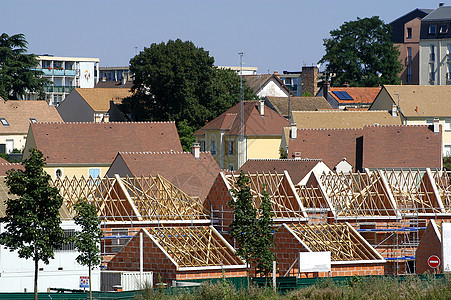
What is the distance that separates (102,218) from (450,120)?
5203cm

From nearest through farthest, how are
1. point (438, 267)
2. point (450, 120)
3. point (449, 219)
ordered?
1. point (438, 267)
2. point (449, 219)
3. point (450, 120)

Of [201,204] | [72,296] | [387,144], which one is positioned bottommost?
[72,296]

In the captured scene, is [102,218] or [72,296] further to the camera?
[102,218]

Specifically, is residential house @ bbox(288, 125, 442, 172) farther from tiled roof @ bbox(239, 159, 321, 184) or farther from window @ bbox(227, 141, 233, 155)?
window @ bbox(227, 141, 233, 155)

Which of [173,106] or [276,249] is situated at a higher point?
[173,106]

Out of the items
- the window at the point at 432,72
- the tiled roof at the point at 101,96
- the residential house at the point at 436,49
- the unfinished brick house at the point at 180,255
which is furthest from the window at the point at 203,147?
the unfinished brick house at the point at 180,255

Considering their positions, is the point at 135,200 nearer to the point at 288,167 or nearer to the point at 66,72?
the point at 288,167

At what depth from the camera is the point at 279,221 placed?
50688 mm

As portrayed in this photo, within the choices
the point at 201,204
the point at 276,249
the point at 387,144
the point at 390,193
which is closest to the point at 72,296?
the point at 276,249

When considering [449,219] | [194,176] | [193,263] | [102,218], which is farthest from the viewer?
[194,176]

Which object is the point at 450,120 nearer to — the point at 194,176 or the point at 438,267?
the point at 194,176

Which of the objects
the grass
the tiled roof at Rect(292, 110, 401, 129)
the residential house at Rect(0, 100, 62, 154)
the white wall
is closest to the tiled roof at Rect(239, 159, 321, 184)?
the white wall

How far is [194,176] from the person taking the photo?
61.3 meters

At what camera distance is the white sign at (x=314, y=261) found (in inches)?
1747
